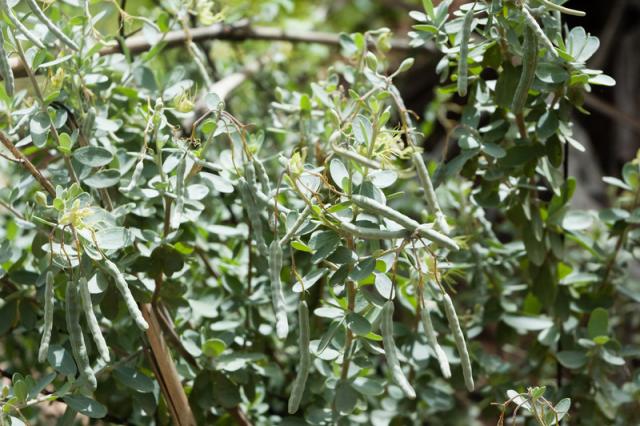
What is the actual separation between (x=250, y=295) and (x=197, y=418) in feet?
0.51

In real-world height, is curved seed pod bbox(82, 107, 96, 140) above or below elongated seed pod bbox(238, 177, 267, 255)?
above

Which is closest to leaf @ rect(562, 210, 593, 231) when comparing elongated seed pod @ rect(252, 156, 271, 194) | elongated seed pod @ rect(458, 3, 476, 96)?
elongated seed pod @ rect(458, 3, 476, 96)

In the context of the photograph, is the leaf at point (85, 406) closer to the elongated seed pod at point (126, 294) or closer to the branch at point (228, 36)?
the elongated seed pod at point (126, 294)

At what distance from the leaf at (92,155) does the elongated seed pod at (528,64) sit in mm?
401

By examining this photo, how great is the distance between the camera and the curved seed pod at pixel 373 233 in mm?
633

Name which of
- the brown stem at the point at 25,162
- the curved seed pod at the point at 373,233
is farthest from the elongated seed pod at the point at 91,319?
the curved seed pod at the point at 373,233

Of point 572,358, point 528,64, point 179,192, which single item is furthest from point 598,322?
point 179,192

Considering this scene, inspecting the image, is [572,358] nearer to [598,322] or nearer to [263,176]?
[598,322]

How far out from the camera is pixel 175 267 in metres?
0.82

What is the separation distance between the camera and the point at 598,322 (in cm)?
92

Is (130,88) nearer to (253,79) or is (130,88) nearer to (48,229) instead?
(48,229)

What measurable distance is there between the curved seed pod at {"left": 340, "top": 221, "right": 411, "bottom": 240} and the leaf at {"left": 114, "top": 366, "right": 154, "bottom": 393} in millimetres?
288

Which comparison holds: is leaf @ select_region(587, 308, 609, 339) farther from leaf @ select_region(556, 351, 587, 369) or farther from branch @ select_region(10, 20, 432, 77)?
branch @ select_region(10, 20, 432, 77)

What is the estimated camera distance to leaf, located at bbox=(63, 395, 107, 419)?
743 mm
